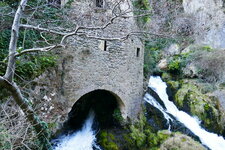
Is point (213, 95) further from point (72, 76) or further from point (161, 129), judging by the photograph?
point (72, 76)

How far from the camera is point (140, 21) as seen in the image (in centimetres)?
768

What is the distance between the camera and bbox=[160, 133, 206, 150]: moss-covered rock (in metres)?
6.94

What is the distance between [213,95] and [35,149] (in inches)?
357

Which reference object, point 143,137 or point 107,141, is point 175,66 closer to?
point 143,137

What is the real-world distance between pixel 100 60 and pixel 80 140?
3.03 metres

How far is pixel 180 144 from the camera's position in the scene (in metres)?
7.04

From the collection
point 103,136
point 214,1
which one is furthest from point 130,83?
point 214,1

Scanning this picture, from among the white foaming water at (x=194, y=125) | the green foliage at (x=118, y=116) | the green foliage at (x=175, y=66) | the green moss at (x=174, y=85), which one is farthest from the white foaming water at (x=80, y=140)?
the green foliage at (x=175, y=66)

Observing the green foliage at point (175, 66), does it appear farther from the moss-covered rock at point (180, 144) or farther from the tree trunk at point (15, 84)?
the tree trunk at point (15, 84)

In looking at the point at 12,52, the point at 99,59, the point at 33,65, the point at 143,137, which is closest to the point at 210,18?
the point at 143,137

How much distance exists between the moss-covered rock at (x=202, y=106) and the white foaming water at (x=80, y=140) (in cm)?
504

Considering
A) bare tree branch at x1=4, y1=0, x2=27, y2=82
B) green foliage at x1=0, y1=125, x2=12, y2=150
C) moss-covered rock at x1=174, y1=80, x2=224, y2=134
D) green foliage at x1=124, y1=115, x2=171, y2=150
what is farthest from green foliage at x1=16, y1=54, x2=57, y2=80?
moss-covered rock at x1=174, y1=80, x2=224, y2=134

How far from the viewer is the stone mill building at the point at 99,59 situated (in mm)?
6375

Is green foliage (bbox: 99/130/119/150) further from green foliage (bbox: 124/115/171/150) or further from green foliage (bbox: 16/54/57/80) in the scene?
green foliage (bbox: 16/54/57/80)
